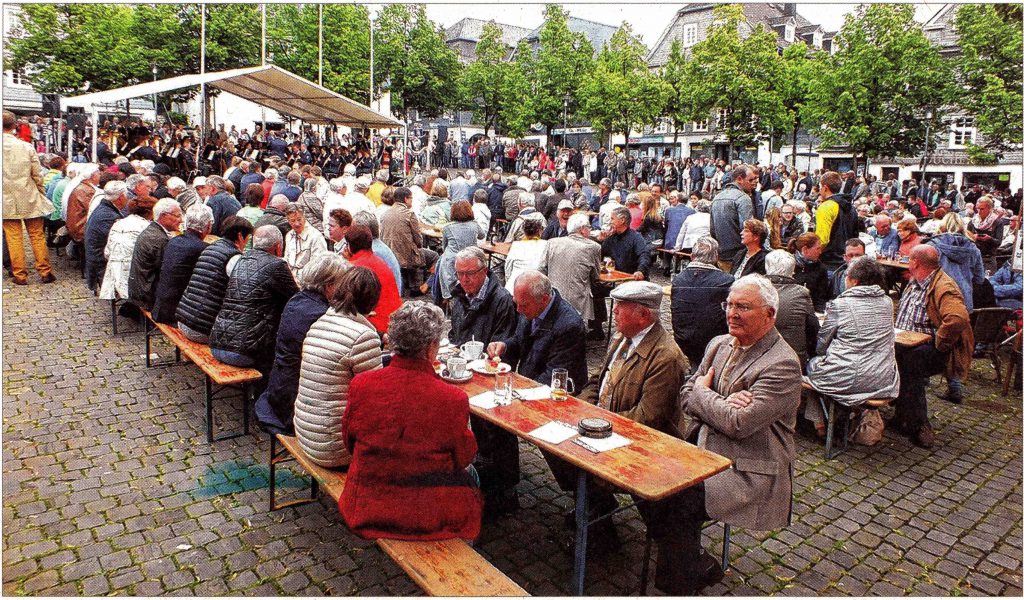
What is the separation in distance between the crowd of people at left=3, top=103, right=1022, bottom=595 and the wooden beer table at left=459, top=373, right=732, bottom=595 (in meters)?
0.20

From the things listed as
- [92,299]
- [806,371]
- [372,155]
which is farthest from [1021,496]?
[372,155]

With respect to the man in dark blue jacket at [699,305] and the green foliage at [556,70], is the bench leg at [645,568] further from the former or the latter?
the green foliage at [556,70]

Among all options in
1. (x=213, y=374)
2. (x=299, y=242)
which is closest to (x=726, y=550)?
(x=213, y=374)

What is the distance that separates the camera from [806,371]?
5.90 meters

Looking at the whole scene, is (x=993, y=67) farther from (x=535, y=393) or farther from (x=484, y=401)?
(x=484, y=401)

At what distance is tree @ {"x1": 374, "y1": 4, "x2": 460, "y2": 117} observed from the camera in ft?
142

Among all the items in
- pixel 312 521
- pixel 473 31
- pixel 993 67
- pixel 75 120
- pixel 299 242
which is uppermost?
pixel 473 31

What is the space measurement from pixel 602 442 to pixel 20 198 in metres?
9.67

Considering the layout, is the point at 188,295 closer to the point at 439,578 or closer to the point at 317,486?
the point at 317,486

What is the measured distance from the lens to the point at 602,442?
360 cm

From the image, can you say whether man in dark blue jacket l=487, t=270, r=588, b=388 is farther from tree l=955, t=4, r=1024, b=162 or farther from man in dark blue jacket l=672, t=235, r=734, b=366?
tree l=955, t=4, r=1024, b=162

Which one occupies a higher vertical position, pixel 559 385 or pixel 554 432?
pixel 559 385

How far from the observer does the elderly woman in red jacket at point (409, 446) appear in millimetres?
3160

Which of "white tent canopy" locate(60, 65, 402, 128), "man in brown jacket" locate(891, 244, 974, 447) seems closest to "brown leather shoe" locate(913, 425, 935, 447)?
"man in brown jacket" locate(891, 244, 974, 447)
